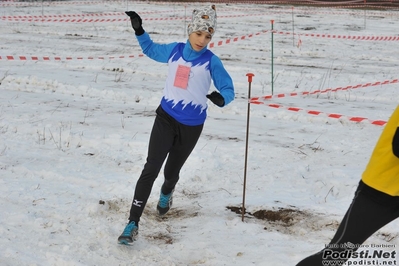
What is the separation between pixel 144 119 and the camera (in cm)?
898

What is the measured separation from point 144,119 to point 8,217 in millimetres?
4154

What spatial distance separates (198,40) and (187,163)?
2.48m

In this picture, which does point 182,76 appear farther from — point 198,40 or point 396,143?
point 396,143

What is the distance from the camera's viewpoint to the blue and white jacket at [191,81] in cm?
470

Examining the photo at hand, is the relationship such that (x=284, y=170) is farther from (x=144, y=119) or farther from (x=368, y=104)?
(x=368, y=104)

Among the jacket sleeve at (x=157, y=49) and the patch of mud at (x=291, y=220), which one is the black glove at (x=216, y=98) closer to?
the jacket sleeve at (x=157, y=49)

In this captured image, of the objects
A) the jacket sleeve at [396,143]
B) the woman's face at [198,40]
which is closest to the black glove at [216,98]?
the woman's face at [198,40]

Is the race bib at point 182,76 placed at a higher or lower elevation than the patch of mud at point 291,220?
higher

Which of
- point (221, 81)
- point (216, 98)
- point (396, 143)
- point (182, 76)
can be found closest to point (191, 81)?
point (182, 76)

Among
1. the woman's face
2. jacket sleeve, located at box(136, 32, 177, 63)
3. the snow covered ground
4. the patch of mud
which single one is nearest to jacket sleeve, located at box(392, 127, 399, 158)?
the snow covered ground

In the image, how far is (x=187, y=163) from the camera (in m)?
6.81

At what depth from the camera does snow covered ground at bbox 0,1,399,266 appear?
4793mm

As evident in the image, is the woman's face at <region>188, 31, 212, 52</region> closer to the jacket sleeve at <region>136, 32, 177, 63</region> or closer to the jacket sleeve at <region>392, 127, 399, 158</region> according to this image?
the jacket sleeve at <region>136, 32, 177, 63</region>

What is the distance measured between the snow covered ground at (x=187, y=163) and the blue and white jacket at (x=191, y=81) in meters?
1.18
